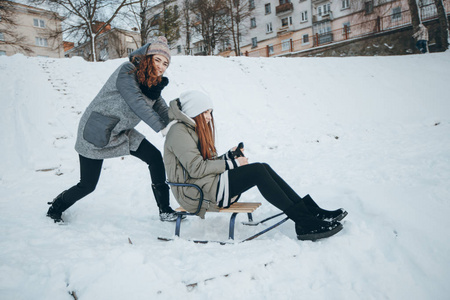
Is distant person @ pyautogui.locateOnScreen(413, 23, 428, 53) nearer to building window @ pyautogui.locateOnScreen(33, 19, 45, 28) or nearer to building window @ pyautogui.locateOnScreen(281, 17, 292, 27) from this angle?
building window @ pyautogui.locateOnScreen(281, 17, 292, 27)

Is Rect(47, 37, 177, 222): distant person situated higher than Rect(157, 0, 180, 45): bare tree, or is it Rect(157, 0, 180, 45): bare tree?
Rect(157, 0, 180, 45): bare tree

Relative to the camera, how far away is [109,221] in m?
3.47

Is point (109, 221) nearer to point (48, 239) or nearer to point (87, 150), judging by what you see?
point (48, 239)

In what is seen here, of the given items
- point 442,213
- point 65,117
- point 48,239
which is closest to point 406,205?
point 442,213

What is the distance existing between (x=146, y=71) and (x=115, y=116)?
586 mm

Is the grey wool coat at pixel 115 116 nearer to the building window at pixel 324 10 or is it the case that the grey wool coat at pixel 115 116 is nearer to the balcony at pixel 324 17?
the balcony at pixel 324 17

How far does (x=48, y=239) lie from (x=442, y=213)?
4.02 m

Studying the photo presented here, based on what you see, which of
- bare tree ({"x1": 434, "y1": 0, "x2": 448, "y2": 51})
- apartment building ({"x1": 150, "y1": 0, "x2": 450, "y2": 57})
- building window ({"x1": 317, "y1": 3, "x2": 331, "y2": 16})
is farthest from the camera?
building window ({"x1": 317, "y1": 3, "x2": 331, "y2": 16})

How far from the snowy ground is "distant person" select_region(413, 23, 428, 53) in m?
5.23

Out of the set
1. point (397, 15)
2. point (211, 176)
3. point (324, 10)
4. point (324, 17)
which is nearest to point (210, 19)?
point (324, 17)

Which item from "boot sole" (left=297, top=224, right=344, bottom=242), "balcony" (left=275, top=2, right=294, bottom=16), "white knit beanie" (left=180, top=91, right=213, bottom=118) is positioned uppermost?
"balcony" (left=275, top=2, right=294, bottom=16)

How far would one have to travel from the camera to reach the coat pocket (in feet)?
9.44

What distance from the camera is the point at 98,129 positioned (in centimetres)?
288

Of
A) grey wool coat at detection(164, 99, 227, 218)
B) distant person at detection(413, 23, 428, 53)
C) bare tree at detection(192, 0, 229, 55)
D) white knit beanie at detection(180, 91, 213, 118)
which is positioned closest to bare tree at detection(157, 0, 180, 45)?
bare tree at detection(192, 0, 229, 55)
